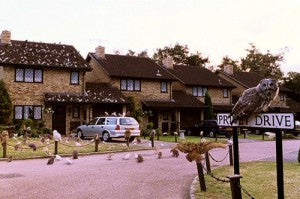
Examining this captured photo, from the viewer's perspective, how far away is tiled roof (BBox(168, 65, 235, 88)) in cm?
4612

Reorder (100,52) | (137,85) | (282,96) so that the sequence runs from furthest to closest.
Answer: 1. (282,96)
2. (100,52)
3. (137,85)

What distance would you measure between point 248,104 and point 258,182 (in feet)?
17.8

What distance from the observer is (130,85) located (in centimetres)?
3978

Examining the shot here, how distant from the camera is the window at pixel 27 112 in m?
32.2

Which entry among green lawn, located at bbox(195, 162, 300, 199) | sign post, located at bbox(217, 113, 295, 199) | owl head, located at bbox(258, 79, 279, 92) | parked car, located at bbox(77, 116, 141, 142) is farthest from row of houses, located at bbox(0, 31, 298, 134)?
owl head, located at bbox(258, 79, 279, 92)

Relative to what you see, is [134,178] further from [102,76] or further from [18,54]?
[102,76]

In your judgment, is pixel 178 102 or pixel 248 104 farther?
pixel 178 102

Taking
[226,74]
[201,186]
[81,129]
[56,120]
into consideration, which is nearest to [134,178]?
[201,186]

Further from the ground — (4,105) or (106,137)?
(4,105)

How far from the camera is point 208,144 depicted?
391 inches

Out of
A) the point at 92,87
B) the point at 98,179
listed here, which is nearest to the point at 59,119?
the point at 92,87

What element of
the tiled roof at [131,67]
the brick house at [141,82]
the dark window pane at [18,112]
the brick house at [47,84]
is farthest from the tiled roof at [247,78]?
the dark window pane at [18,112]

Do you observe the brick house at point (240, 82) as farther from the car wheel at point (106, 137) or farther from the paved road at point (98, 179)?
the paved road at point (98, 179)

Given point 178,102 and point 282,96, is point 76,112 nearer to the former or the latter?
point 178,102
